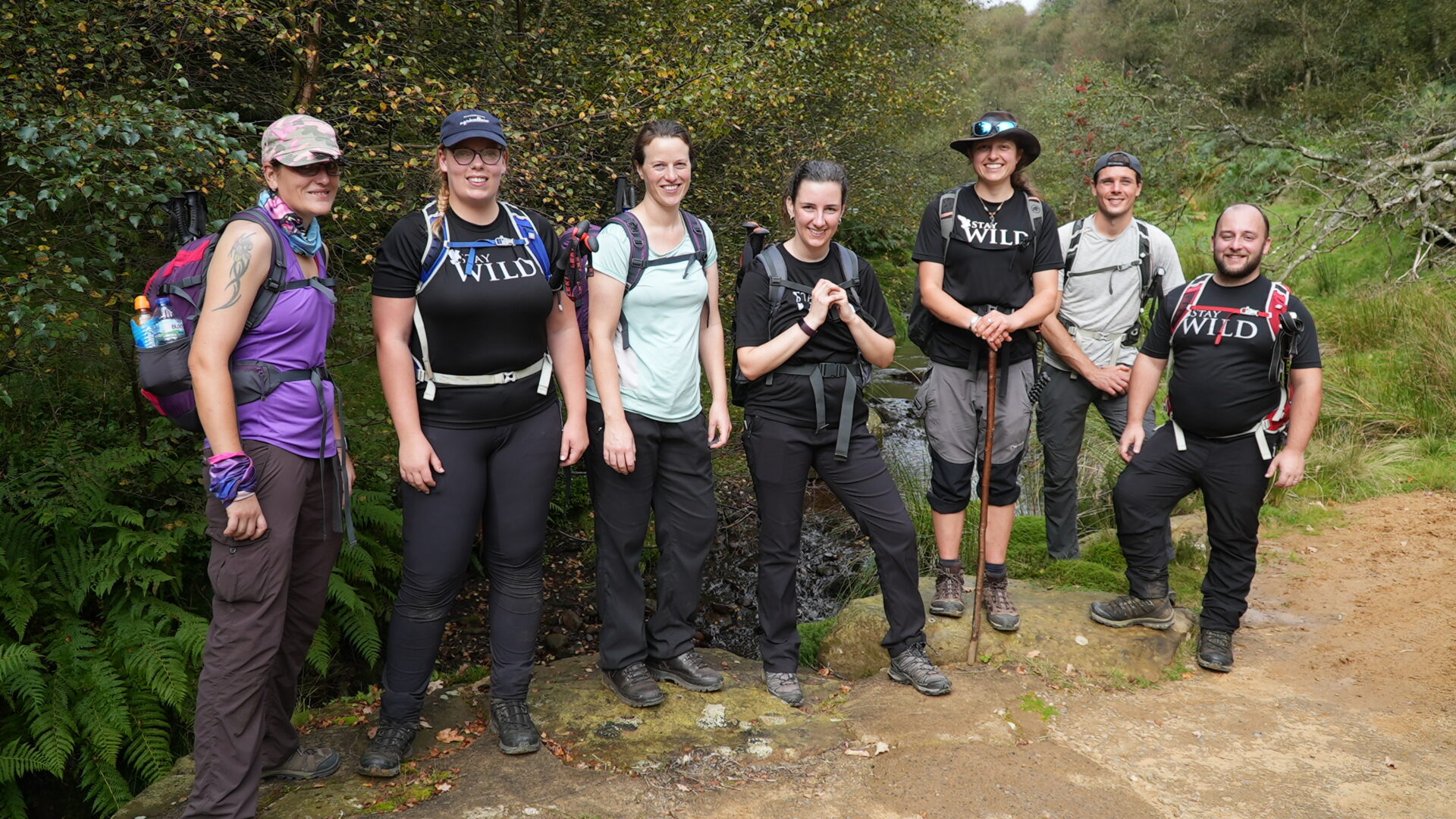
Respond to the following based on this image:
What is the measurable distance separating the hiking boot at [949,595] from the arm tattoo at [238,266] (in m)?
3.36

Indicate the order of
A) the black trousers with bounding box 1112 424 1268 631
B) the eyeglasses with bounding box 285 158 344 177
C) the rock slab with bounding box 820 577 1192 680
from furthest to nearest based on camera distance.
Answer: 1. the rock slab with bounding box 820 577 1192 680
2. the black trousers with bounding box 1112 424 1268 631
3. the eyeglasses with bounding box 285 158 344 177

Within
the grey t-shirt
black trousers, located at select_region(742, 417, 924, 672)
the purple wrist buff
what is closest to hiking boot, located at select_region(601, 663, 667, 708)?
black trousers, located at select_region(742, 417, 924, 672)

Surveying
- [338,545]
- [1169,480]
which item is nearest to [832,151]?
[1169,480]

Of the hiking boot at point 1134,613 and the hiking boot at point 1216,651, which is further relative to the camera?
the hiking boot at point 1134,613

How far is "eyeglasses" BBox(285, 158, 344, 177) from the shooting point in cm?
313

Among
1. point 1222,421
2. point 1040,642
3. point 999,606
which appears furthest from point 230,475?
point 1222,421

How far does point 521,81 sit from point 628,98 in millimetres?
791

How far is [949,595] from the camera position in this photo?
4.85 m

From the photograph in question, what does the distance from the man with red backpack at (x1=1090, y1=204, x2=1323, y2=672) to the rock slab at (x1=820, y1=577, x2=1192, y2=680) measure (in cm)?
11

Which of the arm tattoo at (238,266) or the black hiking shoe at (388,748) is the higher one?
the arm tattoo at (238,266)

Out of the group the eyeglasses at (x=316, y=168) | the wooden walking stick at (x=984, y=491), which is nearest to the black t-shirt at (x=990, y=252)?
the wooden walking stick at (x=984, y=491)

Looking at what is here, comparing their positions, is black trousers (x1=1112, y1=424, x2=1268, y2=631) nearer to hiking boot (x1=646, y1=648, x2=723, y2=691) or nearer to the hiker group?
the hiker group

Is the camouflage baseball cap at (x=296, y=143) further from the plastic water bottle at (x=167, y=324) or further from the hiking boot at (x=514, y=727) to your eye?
the hiking boot at (x=514, y=727)

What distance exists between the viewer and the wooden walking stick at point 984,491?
14.6 ft
